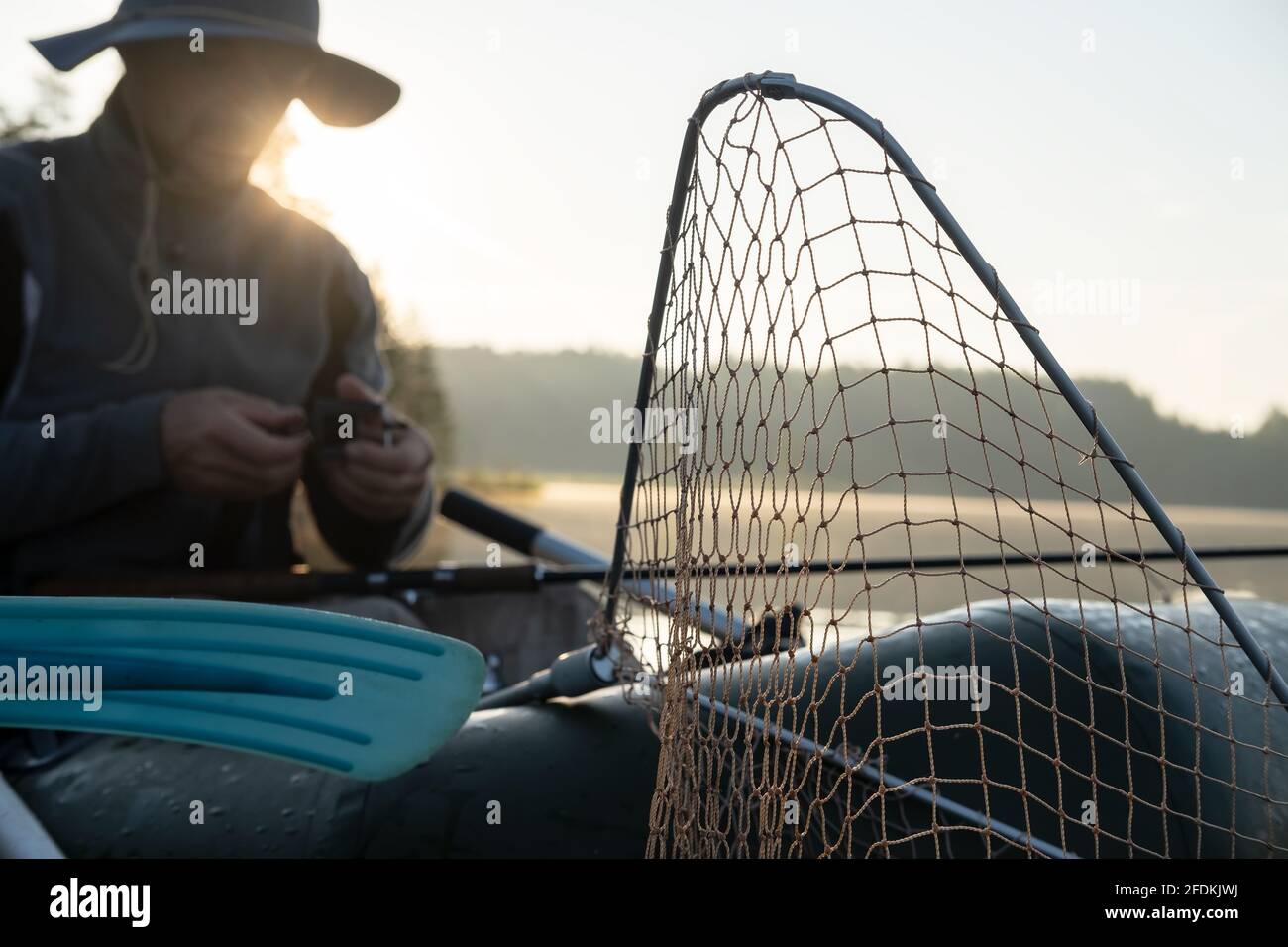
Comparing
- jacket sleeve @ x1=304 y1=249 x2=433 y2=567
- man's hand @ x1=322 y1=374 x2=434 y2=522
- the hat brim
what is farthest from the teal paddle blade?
the hat brim

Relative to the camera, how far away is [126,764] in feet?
5.57

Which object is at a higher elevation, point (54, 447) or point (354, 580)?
point (54, 447)

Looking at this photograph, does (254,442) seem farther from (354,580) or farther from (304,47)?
(304,47)

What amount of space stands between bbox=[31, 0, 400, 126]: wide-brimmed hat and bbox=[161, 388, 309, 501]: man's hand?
0.82 metres

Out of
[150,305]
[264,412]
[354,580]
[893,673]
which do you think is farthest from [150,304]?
[893,673]

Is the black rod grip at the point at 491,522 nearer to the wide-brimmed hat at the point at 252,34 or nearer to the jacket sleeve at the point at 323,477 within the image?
the jacket sleeve at the point at 323,477

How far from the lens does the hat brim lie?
234 centimetres

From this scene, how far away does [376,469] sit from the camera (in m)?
2.85

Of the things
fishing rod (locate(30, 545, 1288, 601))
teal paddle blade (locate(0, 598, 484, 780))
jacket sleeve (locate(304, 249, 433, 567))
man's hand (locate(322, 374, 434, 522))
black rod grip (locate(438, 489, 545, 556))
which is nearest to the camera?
teal paddle blade (locate(0, 598, 484, 780))

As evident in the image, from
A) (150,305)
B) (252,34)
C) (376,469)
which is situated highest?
(252,34)

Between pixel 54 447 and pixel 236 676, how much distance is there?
3.49 feet

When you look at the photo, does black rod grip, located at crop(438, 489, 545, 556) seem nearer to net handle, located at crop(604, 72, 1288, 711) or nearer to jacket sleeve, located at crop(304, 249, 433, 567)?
jacket sleeve, located at crop(304, 249, 433, 567)

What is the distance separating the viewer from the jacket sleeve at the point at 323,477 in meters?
2.98
